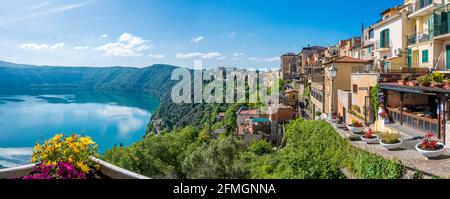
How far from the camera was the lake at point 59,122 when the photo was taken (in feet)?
189

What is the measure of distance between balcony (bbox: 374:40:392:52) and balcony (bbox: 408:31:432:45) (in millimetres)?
1971

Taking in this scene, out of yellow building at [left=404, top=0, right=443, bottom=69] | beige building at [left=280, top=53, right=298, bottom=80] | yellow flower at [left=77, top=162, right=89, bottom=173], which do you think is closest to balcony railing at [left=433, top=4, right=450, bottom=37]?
yellow building at [left=404, top=0, right=443, bottom=69]

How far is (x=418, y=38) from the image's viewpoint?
52.2 feet

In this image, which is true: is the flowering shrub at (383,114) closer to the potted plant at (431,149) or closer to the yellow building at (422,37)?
the potted plant at (431,149)

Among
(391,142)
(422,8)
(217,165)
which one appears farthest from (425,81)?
(217,165)

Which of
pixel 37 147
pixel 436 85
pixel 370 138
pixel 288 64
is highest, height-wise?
pixel 288 64

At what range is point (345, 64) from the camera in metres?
16.8

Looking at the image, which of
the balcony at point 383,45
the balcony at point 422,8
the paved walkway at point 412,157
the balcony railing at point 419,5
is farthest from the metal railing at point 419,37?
the paved walkway at point 412,157

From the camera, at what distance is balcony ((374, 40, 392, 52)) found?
18.9m

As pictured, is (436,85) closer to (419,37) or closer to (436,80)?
(436,80)

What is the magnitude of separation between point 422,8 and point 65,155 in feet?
57.6

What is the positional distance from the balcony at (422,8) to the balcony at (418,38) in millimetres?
975

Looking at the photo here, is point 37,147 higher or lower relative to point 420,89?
lower
